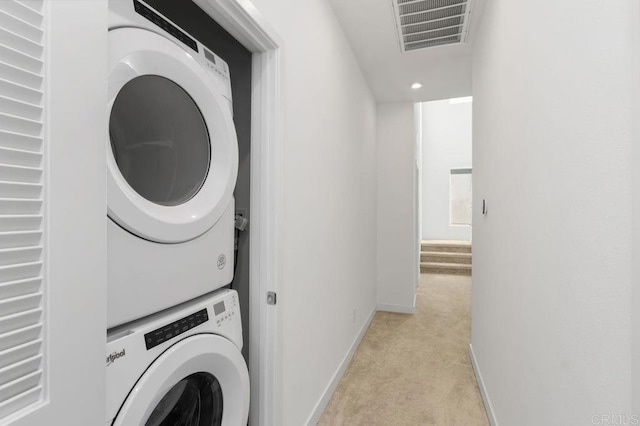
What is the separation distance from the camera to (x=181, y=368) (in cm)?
89

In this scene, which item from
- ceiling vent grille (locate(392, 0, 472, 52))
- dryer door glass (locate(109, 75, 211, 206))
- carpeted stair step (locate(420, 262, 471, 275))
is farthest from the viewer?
carpeted stair step (locate(420, 262, 471, 275))

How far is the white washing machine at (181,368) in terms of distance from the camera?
75cm

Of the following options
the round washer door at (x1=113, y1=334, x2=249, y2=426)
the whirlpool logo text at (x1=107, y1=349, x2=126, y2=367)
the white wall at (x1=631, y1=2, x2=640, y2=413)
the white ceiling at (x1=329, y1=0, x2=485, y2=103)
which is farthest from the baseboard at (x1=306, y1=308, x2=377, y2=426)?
the white ceiling at (x1=329, y1=0, x2=485, y2=103)

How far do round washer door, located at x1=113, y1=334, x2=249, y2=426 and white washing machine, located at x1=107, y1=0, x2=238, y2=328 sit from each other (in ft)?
0.47

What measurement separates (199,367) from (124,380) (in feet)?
0.83

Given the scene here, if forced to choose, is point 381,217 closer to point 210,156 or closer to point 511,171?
point 511,171

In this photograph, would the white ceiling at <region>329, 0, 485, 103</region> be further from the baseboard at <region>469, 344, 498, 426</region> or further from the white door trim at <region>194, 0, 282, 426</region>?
the baseboard at <region>469, 344, 498, 426</region>

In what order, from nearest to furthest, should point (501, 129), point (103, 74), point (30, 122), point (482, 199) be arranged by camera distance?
point (30, 122) < point (103, 74) < point (501, 129) < point (482, 199)

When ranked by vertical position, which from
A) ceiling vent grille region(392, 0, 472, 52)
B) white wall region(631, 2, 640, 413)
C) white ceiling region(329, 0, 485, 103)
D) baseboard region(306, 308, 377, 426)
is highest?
white ceiling region(329, 0, 485, 103)

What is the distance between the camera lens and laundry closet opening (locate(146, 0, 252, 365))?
144cm

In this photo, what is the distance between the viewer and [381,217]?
392 cm

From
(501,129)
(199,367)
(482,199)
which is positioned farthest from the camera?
(482,199)

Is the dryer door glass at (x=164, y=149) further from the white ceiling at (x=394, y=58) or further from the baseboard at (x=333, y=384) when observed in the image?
the white ceiling at (x=394, y=58)

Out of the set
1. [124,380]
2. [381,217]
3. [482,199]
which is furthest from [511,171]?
[381,217]
